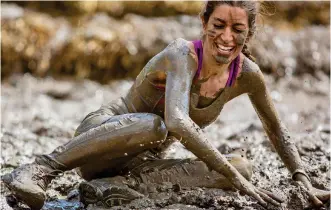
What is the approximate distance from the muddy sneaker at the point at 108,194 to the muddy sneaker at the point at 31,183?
222 mm

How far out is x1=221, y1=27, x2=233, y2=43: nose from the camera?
347 cm

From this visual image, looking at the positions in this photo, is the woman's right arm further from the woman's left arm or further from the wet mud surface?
the woman's left arm

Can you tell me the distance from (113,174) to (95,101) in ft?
14.4

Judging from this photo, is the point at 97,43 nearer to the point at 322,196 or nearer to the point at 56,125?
the point at 56,125

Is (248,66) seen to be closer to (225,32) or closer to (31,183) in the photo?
(225,32)

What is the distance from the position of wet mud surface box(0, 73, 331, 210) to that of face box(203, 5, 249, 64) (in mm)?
772

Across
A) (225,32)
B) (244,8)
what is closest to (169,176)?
(225,32)

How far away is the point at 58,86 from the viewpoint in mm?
8453

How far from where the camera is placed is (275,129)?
3.96 meters

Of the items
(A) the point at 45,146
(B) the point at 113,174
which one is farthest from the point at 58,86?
(B) the point at 113,174

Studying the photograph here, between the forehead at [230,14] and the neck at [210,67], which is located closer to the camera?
the forehead at [230,14]

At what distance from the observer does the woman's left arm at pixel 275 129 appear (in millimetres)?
3817

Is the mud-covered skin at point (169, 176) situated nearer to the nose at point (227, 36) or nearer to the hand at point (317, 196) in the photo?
the hand at point (317, 196)

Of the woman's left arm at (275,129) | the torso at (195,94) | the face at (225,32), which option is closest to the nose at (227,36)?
the face at (225,32)
